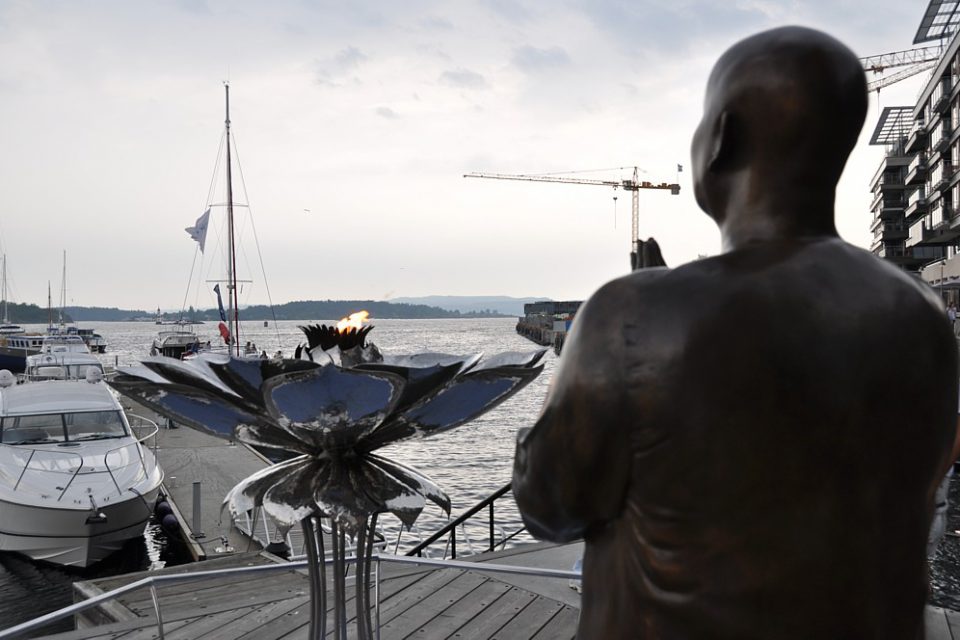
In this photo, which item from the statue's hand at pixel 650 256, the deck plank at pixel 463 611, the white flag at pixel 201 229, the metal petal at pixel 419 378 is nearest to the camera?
the statue's hand at pixel 650 256

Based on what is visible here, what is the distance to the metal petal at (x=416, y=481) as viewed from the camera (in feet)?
10.1

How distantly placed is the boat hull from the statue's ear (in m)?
15.3

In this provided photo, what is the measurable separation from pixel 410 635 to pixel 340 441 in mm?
2659

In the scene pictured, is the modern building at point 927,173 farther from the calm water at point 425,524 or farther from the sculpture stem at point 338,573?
the sculpture stem at point 338,573

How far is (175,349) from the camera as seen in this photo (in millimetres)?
50594

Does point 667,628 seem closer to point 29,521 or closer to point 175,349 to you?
point 29,521

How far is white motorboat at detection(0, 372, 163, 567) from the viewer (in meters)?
14.5

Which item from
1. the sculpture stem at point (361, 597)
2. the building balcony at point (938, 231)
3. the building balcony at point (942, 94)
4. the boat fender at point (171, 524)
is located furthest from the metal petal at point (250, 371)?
the building balcony at point (942, 94)

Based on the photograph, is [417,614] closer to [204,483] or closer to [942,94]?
[204,483]

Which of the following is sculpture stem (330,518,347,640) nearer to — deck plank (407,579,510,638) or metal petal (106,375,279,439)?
metal petal (106,375,279,439)

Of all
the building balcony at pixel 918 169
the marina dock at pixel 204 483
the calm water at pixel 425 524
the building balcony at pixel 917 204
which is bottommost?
the calm water at pixel 425 524

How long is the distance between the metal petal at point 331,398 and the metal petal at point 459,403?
0.16 meters

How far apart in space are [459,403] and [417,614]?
3.02 m

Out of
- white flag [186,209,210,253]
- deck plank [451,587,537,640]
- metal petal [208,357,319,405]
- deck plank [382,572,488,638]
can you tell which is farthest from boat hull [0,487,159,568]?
white flag [186,209,210,253]
